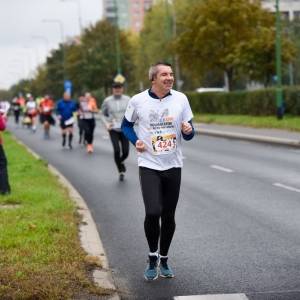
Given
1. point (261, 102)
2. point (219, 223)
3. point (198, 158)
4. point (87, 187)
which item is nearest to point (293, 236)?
point (219, 223)

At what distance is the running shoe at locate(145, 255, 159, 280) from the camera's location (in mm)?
7012

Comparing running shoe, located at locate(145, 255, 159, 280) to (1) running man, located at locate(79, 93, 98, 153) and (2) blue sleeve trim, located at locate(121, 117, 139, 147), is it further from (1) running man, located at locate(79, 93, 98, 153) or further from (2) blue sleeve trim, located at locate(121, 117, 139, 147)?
(1) running man, located at locate(79, 93, 98, 153)

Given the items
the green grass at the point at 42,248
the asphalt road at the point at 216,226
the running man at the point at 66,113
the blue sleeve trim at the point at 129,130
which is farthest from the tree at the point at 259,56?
the blue sleeve trim at the point at 129,130

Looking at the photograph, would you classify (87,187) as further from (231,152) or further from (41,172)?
(231,152)

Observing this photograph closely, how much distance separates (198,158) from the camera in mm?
20578

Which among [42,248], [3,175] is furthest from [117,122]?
[42,248]

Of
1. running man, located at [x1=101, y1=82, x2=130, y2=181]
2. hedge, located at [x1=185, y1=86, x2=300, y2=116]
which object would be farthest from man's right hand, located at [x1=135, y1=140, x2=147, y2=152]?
hedge, located at [x1=185, y1=86, x2=300, y2=116]

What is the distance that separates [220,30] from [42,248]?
39.8 meters

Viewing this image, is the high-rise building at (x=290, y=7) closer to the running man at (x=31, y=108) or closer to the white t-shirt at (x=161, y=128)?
the running man at (x=31, y=108)

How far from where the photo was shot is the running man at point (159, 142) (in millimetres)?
6945

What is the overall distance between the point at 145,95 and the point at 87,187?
8.04 meters

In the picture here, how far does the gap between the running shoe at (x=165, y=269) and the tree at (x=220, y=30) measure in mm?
37740

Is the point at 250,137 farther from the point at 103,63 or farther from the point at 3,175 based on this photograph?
the point at 103,63

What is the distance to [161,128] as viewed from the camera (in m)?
6.98
